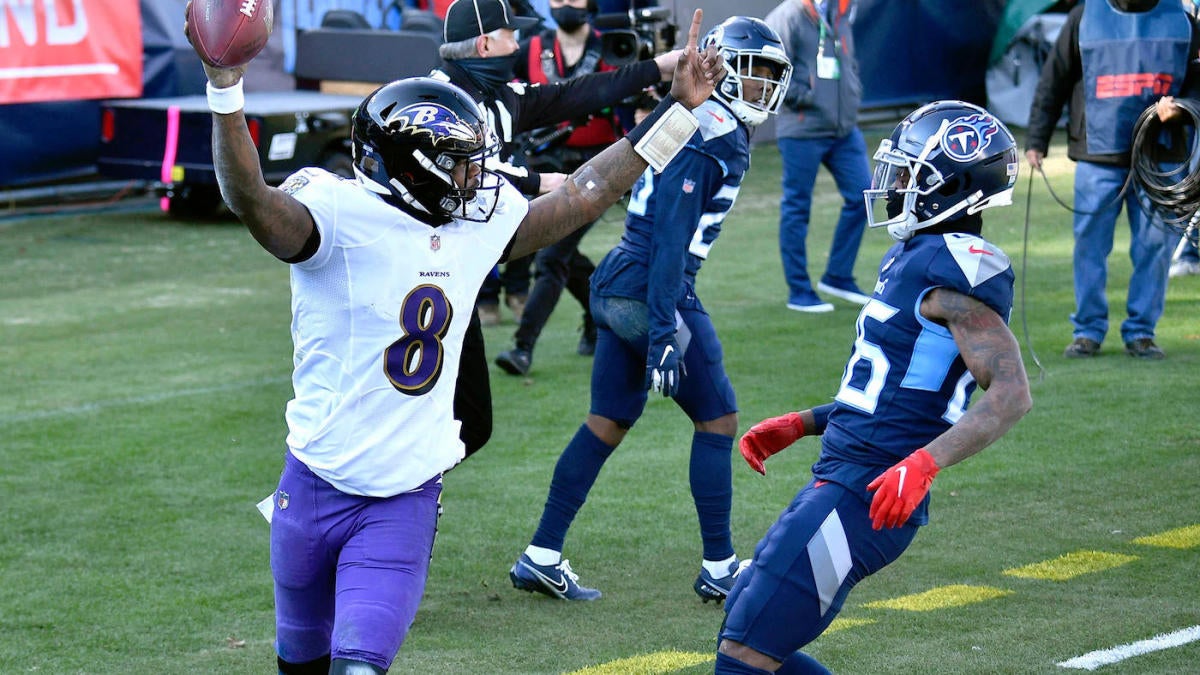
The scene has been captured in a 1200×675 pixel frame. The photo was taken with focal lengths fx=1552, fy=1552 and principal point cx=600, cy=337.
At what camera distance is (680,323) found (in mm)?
5582

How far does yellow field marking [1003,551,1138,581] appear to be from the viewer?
566 centimetres

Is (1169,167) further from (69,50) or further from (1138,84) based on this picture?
(69,50)

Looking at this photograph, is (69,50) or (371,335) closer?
(371,335)

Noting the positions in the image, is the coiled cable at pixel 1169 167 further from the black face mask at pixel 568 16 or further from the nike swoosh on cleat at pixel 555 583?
the black face mask at pixel 568 16

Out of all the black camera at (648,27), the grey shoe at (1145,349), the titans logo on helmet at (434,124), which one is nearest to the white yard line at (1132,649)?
the titans logo on helmet at (434,124)

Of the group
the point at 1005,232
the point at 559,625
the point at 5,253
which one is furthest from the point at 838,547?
the point at 5,253

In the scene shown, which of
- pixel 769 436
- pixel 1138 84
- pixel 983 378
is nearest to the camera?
pixel 983 378

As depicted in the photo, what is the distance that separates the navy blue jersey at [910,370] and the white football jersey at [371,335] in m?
1.01

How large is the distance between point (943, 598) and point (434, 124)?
284cm

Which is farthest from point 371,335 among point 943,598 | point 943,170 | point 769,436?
point 943,598

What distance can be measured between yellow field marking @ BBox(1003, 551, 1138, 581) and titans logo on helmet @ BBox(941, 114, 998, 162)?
7.26 ft

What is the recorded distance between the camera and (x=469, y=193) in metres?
3.63

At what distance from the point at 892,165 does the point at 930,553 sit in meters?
2.36

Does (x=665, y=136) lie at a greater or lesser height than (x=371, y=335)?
greater
